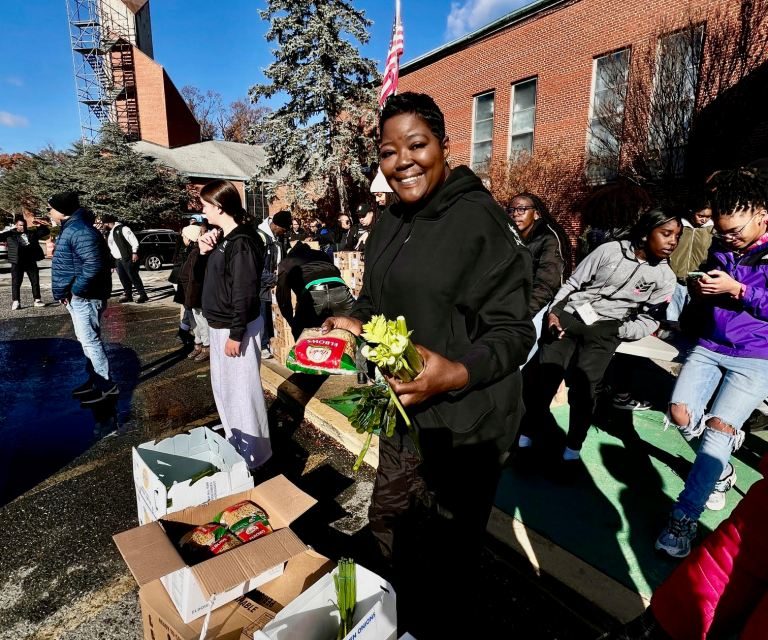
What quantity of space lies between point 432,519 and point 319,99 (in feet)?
74.9

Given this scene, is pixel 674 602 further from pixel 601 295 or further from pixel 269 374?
pixel 269 374

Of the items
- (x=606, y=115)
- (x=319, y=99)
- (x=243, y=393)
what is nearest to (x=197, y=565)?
(x=243, y=393)

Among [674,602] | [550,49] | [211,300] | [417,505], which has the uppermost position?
[550,49]

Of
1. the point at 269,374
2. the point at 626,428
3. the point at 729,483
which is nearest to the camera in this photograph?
the point at 729,483

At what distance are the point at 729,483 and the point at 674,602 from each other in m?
2.33

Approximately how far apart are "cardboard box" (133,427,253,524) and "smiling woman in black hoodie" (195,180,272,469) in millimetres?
441

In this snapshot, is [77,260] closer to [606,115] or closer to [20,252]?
[20,252]

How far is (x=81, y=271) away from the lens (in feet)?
14.7

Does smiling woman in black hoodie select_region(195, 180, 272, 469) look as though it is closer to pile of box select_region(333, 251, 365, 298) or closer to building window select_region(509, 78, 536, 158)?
pile of box select_region(333, 251, 365, 298)

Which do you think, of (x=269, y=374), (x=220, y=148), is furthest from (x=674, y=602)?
(x=220, y=148)

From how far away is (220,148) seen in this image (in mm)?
33312

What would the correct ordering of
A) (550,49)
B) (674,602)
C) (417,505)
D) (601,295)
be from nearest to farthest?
(674,602) < (417,505) < (601,295) < (550,49)

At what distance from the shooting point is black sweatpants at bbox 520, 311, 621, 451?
3285 mm

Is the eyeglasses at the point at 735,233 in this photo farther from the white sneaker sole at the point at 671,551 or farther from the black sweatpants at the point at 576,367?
the white sneaker sole at the point at 671,551
